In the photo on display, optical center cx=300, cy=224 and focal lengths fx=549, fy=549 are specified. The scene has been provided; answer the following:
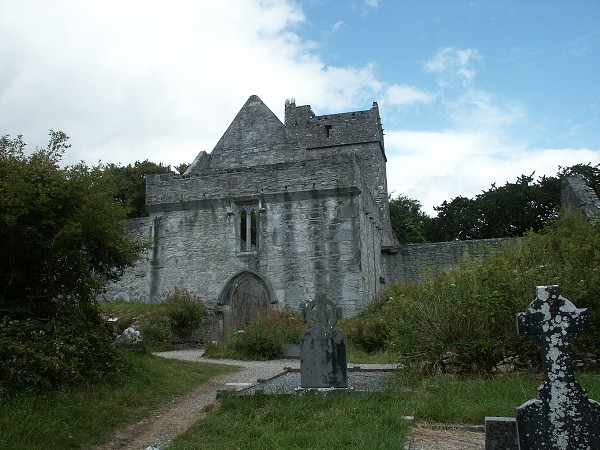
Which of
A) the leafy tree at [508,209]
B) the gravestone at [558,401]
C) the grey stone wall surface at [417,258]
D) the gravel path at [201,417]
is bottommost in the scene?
the gravel path at [201,417]

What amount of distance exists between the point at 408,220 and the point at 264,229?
78.2ft

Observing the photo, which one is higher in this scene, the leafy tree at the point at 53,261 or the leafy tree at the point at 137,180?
the leafy tree at the point at 137,180

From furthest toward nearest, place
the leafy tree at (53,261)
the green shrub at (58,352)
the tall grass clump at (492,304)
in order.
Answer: the tall grass clump at (492,304) → the leafy tree at (53,261) → the green shrub at (58,352)

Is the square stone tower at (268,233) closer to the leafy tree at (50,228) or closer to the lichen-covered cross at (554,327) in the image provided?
→ the leafy tree at (50,228)

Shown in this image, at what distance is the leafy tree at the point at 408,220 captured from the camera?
1537 inches

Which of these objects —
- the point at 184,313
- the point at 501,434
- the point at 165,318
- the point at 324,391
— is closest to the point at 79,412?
the point at 324,391

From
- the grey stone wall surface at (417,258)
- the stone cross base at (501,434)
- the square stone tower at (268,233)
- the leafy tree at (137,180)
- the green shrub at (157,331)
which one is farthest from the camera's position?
the leafy tree at (137,180)

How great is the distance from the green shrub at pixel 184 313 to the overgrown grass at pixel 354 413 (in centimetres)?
917

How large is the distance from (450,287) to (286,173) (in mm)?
9933

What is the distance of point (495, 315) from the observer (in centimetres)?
790

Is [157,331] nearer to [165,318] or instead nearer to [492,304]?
[165,318]

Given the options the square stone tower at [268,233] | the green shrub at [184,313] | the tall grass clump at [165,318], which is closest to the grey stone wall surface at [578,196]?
the square stone tower at [268,233]

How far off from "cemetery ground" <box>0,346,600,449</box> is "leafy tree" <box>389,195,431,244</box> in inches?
1256

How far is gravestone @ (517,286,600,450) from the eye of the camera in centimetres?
340
